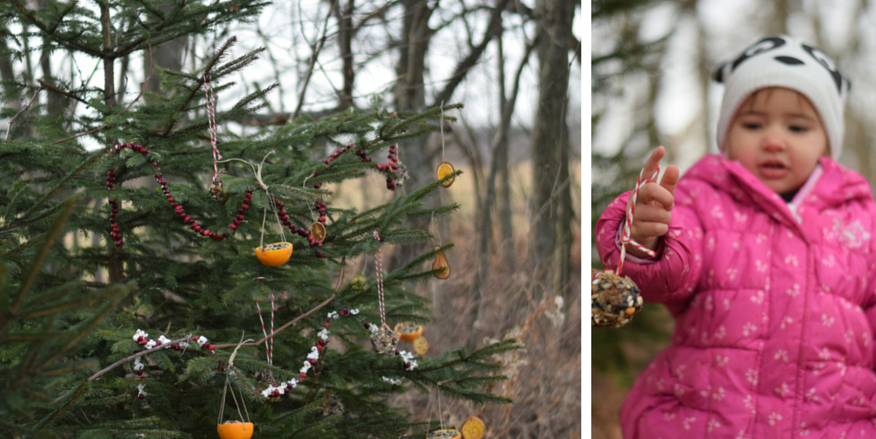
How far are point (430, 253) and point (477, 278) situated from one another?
194 centimetres

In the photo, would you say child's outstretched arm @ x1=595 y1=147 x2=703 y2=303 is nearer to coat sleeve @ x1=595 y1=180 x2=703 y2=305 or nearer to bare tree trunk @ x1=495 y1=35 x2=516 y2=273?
coat sleeve @ x1=595 y1=180 x2=703 y2=305

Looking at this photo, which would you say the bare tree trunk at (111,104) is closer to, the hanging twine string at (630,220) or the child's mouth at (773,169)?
the hanging twine string at (630,220)

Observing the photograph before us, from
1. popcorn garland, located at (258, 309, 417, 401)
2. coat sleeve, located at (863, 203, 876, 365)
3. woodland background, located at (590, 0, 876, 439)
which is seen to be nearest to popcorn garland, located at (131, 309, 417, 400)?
popcorn garland, located at (258, 309, 417, 401)

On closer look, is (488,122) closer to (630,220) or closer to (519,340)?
(519,340)

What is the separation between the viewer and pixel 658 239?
154 cm

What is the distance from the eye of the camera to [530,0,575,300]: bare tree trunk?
2.96m

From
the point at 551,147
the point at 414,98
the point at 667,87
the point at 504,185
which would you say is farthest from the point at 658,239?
the point at 504,185

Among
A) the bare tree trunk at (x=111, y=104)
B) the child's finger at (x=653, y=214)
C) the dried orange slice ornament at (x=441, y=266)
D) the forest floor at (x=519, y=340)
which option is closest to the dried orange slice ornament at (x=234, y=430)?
the dried orange slice ornament at (x=441, y=266)

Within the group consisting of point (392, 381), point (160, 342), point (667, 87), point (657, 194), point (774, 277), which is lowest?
point (392, 381)

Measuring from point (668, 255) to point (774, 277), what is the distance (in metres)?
0.44

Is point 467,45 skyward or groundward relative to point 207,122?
skyward

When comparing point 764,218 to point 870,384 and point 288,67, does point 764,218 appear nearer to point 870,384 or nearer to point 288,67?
point 870,384

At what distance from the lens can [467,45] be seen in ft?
13.0

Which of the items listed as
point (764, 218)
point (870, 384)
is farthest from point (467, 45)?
point (870, 384)
